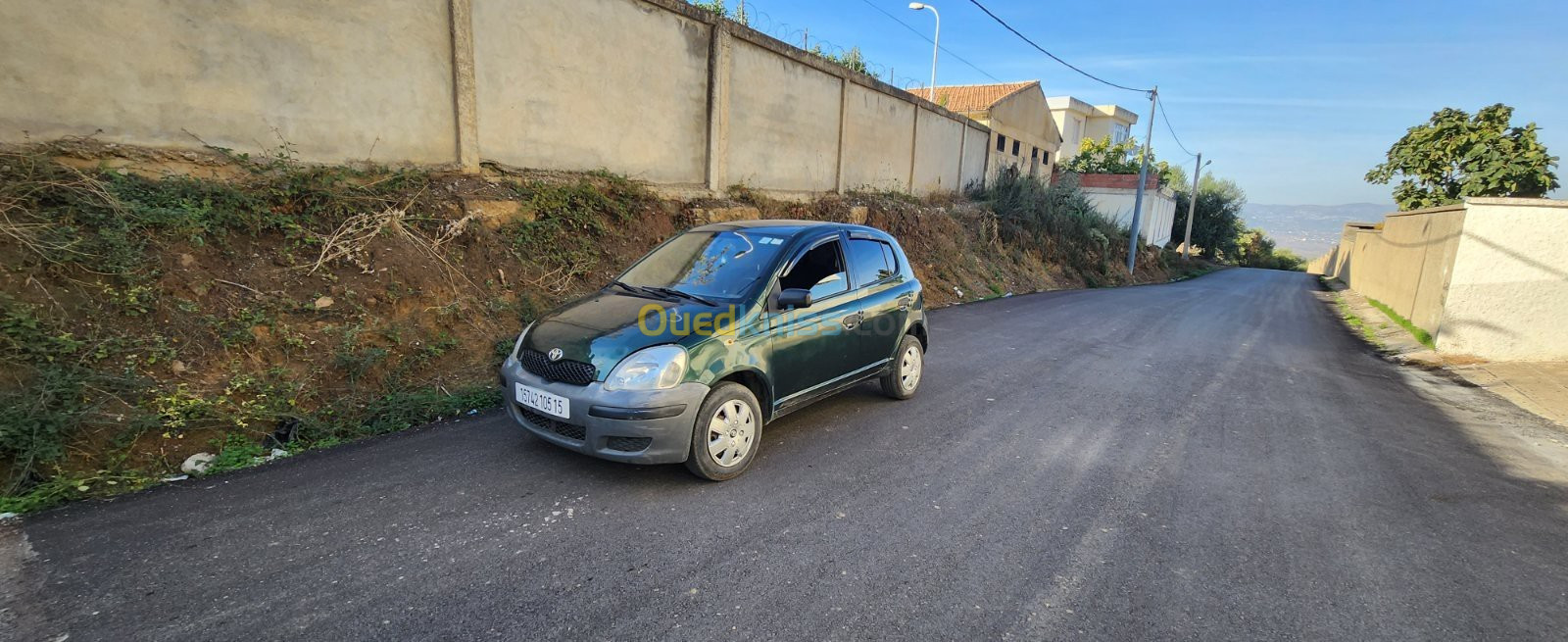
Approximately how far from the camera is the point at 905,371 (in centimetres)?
561

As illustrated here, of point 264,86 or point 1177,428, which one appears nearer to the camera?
point 1177,428

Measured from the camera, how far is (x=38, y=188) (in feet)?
14.8

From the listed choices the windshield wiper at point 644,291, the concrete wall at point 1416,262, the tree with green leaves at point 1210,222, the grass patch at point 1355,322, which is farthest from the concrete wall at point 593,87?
the tree with green leaves at point 1210,222

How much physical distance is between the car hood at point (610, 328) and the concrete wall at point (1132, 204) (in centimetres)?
2761

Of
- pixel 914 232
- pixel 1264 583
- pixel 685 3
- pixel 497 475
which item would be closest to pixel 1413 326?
pixel 914 232

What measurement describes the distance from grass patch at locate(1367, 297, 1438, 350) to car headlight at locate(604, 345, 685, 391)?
11.7 metres

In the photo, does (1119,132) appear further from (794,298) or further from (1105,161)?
(794,298)

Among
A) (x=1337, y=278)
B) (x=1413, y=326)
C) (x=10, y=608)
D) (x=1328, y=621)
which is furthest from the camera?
(x=1337, y=278)

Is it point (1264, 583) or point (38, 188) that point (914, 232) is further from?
point (38, 188)

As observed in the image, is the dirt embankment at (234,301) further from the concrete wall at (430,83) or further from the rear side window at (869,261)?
the rear side window at (869,261)

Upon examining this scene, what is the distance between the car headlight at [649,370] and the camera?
138 inches

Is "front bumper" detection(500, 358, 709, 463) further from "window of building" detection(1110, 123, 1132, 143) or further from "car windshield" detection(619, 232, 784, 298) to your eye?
"window of building" detection(1110, 123, 1132, 143)

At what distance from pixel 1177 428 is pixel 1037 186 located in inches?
740

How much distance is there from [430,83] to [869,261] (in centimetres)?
555
